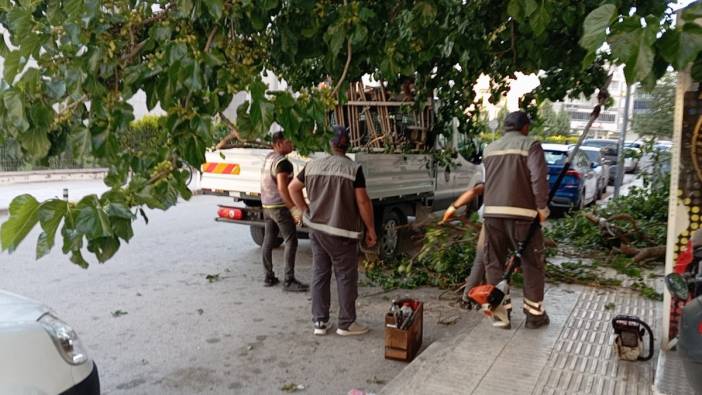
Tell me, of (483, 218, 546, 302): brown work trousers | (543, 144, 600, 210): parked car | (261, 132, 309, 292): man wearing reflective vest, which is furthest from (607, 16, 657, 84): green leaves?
(543, 144, 600, 210): parked car

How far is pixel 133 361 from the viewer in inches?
193

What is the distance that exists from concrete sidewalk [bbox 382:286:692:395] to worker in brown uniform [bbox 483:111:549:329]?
0.31 m

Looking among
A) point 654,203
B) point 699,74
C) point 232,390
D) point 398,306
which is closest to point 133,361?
point 232,390

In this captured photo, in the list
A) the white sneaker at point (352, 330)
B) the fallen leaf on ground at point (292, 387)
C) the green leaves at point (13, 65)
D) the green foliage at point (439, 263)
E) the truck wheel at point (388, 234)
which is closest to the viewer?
the green leaves at point (13, 65)

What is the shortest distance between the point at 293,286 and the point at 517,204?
10.1 ft

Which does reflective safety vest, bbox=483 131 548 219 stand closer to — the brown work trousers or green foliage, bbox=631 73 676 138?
the brown work trousers

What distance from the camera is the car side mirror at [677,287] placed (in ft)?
8.71

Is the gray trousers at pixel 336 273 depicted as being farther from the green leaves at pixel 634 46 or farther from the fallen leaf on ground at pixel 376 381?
the green leaves at pixel 634 46

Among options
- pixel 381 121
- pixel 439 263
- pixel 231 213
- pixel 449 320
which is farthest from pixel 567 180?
pixel 449 320

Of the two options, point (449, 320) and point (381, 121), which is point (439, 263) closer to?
point (449, 320)

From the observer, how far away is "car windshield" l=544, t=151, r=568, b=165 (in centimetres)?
1293

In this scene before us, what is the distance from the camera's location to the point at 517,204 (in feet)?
16.2

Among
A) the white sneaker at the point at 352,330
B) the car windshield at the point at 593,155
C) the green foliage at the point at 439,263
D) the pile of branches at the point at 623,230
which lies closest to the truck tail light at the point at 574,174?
the pile of branches at the point at 623,230

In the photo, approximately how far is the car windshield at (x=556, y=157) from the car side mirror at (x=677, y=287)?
34.6 ft
